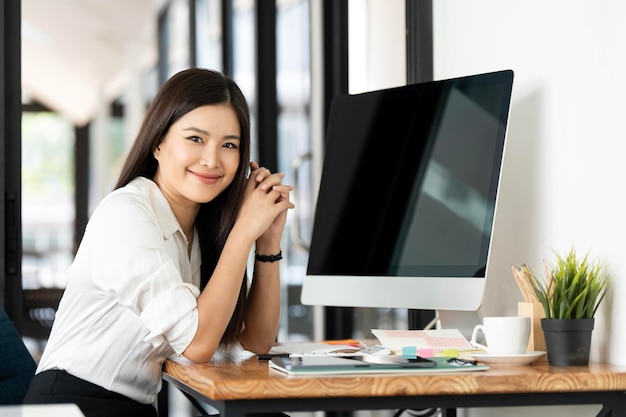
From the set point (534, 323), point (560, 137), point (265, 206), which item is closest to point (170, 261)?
point (265, 206)

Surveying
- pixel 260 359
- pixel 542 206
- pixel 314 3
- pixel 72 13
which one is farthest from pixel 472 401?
pixel 72 13

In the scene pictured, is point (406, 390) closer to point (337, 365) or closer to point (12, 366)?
point (337, 365)

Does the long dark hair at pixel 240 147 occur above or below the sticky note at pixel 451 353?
above

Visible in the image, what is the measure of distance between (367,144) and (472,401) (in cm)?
90

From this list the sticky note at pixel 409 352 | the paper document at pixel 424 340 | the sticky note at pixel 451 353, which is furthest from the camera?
the paper document at pixel 424 340

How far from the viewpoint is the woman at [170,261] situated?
1596 millimetres

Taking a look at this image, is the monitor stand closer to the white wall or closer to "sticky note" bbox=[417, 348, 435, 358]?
the white wall

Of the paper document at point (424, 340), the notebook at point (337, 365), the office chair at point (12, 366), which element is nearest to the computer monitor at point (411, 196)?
the paper document at point (424, 340)

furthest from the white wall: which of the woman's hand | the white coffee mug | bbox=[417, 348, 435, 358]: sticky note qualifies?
the woman's hand

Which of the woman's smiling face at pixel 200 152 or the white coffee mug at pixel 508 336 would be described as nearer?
the white coffee mug at pixel 508 336

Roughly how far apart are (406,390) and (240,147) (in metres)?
0.88

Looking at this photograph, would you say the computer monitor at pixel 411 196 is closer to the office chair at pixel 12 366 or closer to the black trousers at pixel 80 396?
the black trousers at pixel 80 396

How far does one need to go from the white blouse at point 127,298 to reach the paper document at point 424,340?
1.40ft

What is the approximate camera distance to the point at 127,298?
1603 millimetres
